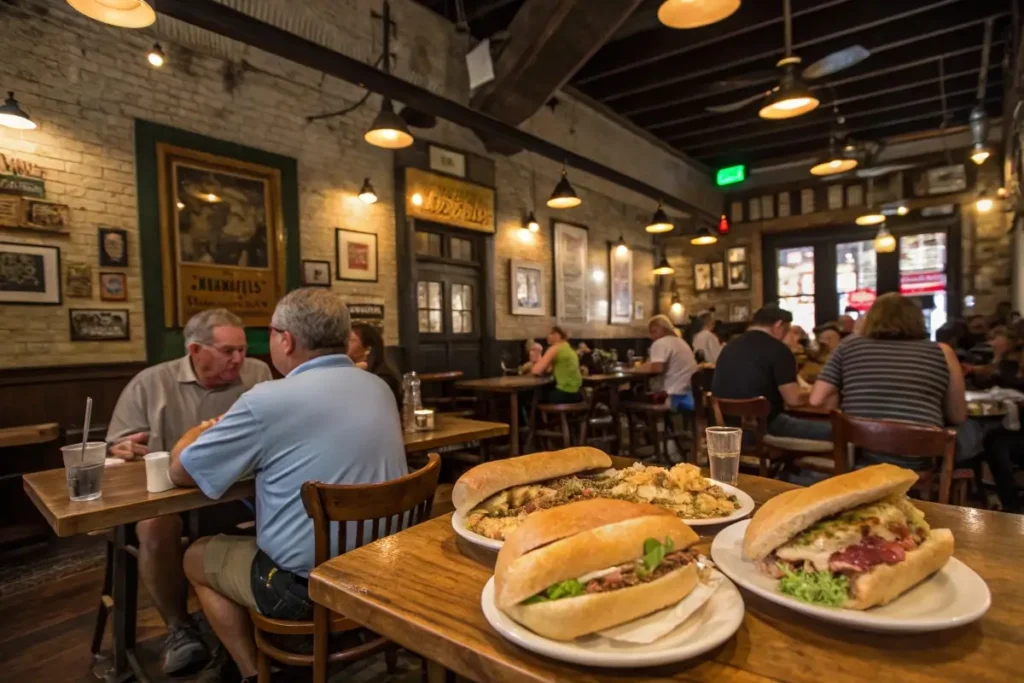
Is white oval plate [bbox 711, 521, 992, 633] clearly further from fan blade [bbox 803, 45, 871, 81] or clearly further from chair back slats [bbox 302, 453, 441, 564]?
fan blade [bbox 803, 45, 871, 81]

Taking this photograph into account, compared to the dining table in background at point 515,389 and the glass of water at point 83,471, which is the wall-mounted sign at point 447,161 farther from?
the glass of water at point 83,471

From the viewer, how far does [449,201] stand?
24.1 ft

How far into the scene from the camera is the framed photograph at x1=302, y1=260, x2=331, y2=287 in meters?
5.80

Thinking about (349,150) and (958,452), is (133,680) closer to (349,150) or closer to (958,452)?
(958,452)

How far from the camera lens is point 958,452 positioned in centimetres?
331

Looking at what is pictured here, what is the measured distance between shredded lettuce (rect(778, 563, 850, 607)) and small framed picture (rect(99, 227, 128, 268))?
510 centimetres

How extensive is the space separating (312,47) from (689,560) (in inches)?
204

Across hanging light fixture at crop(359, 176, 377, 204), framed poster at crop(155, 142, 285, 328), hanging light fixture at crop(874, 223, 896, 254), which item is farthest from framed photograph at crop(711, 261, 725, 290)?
framed poster at crop(155, 142, 285, 328)

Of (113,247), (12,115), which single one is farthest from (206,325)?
(113,247)

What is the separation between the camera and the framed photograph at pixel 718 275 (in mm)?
12312

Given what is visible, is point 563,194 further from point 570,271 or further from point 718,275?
point 718,275

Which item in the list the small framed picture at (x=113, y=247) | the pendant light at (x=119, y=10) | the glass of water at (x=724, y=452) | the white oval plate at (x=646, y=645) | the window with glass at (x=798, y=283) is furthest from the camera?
the window with glass at (x=798, y=283)

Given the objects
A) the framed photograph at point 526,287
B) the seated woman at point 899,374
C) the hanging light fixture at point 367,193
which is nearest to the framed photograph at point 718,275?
the framed photograph at point 526,287

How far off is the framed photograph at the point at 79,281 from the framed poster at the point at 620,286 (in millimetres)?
8024
